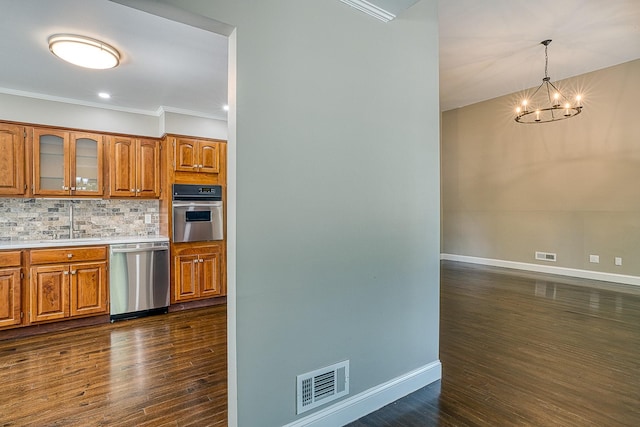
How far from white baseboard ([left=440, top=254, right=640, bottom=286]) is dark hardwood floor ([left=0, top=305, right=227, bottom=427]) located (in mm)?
5595

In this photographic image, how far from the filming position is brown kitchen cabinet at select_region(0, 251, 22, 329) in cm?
322

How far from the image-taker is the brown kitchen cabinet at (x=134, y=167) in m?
4.15

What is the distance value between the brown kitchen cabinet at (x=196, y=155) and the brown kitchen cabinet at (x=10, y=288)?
1922 mm

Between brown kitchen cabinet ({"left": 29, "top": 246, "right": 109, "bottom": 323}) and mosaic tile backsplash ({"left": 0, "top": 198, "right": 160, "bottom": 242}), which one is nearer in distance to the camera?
brown kitchen cabinet ({"left": 29, "top": 246, "right": 109, "bottom": 323})

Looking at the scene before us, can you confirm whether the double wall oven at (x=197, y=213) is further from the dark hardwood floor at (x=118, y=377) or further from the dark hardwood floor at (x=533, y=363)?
the dark hardwood floor at (x=533, y=363)

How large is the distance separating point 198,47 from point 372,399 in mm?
3039

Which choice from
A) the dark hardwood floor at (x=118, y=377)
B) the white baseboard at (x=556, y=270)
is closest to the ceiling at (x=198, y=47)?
the dark hardwood floor at (x=118, y=377)

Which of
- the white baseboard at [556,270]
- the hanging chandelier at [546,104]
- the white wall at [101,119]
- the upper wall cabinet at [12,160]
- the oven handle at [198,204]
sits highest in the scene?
the hanging chandelier at [546,104]

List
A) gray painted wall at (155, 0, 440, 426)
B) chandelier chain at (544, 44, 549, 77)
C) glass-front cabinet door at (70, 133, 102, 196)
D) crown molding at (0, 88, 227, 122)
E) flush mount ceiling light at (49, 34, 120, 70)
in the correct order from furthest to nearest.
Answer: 1. chandelier chain at (544, 44, 549, 77)
2. glass-front cabinet door at (70, 133, 102, 196)
3. crown molding at (0, 88, 227, 122)
4. flush mount ceiling light at (49, 34, 120, 70)
5. gray painted wall at (155, 0, 440, 426)

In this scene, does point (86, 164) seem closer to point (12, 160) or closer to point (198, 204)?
point (12, 160)

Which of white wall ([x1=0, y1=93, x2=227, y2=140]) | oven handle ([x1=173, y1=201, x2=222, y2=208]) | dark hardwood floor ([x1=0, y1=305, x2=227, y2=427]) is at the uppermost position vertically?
white wall ([x1=0, y1=93, x2=227, y2=140])

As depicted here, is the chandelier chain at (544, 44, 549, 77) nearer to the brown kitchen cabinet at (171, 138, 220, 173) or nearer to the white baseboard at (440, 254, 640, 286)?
the white baseboard at (440, 254, 640, 286)

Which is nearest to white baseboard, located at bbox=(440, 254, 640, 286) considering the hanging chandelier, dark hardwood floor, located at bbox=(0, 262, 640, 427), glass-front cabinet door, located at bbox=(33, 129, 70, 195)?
dark hardwood floor, located at bbox=(0, 262, 640, 427)

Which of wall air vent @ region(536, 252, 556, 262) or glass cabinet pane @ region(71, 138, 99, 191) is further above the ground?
Result: glass cabinet pane @ region(71, 138, 99, 191)
